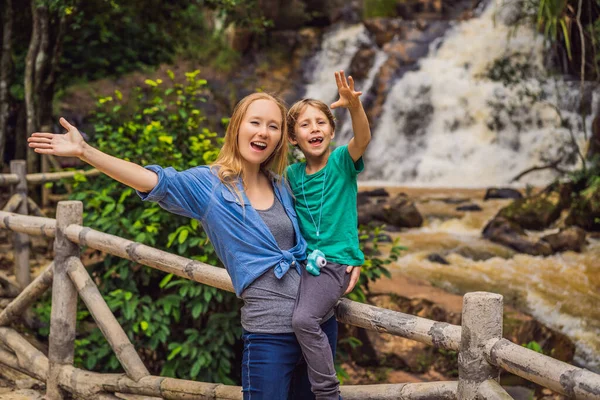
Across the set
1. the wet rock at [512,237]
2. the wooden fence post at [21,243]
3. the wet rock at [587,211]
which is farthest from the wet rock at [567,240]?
the wooden fence post at [21,243]

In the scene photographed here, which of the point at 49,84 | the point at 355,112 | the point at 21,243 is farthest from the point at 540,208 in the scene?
the point at 355,112

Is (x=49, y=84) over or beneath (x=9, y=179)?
over

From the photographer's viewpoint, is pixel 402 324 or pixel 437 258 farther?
pixel 437 258

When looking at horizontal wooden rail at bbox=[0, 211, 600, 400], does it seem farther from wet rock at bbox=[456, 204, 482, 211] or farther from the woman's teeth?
wet rock at bbox=[456, 204, 482, 211]

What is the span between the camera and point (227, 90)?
12.8m

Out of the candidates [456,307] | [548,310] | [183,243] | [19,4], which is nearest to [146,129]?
[183,243]

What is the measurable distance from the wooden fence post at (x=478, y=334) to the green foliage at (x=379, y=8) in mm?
14096

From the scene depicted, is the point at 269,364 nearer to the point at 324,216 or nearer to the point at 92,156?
the point at 324,216

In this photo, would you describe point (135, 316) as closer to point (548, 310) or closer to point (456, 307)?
point (456, 307)

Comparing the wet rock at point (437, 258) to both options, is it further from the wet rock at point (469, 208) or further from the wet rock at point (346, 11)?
A: the wet rock at point (346, 11)

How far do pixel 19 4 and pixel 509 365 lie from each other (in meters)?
9.49

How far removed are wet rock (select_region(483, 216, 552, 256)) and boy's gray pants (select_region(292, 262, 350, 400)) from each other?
6.10 m

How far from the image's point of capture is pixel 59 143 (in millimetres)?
2113

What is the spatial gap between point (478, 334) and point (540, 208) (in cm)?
698
